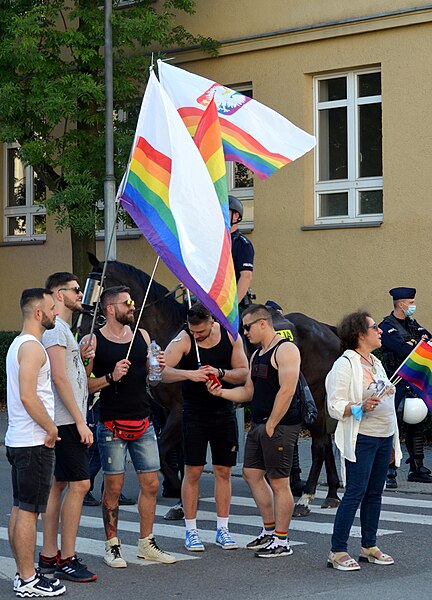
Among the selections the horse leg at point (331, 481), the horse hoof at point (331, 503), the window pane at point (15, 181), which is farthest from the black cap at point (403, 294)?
the window pane at point (15, 181)

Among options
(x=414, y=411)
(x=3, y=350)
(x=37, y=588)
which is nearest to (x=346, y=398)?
(x=37, y=588)

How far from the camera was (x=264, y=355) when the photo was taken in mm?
8719

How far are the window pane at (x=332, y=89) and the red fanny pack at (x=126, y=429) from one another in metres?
11.0

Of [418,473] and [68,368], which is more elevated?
[68,368]

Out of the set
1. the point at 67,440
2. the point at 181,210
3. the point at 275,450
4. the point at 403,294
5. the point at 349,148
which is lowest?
the point at 275,450

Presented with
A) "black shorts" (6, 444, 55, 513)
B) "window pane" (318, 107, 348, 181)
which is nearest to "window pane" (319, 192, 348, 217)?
"window pane" (318, 107, 348, 181)

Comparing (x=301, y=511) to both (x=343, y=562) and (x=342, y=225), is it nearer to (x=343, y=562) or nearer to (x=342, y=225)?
(x=343, y=562)

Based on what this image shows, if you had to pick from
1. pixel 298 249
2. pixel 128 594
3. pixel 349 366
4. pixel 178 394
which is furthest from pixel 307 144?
pixel 298 249

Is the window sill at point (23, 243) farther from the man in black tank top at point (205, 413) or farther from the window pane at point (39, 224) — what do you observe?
the man in black tank top at point (205, 413)

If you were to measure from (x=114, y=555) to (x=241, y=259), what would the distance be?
3.93m

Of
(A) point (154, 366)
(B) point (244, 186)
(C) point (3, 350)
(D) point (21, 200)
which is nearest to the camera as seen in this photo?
(A) point (154, 366)

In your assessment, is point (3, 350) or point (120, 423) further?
point (3, 350)

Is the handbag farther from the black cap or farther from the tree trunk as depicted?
the tree trunk

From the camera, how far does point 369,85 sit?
17953 mm
